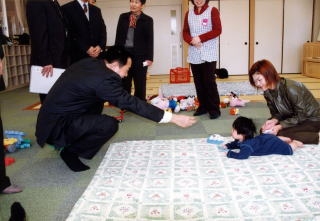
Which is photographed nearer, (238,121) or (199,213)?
(199,213)

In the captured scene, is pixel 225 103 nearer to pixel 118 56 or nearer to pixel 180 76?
pixel 118 56

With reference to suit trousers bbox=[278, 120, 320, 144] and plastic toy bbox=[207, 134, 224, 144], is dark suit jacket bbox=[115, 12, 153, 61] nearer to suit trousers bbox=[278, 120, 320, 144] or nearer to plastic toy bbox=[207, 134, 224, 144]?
plastic toy bbox=[207, 134, 224, 144]

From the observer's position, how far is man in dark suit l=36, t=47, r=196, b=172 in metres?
1.71

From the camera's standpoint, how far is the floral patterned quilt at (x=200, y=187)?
1369mm

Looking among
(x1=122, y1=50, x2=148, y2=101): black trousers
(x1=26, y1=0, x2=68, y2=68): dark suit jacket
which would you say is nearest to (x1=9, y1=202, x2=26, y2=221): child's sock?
(x1=26, y1=0, x2=68, y2=68): dark suit jacket

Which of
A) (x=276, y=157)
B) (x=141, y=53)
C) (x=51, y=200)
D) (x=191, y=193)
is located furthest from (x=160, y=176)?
(x=141, y=53)

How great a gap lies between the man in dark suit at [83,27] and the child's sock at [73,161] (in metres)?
1.09

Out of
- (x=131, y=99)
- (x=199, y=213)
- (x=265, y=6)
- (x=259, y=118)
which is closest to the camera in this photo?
(x=199, y=213)

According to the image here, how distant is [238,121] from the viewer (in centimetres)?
214

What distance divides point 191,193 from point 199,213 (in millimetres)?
197

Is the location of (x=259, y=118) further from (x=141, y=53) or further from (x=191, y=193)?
(x=191, y=193)

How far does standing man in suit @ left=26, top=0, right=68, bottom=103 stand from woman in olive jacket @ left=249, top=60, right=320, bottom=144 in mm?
1452

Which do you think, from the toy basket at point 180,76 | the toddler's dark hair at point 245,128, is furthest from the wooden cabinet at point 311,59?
the toddler's dark hair at point 245,128

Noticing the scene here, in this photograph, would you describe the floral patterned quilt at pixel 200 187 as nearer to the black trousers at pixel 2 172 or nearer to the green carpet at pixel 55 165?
the green carpet at pixel 55 165
